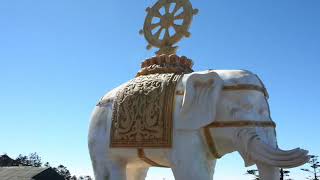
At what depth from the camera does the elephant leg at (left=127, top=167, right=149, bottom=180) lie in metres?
4.73

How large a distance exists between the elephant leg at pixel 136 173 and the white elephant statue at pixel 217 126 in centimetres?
54

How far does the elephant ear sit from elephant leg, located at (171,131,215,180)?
95 mm

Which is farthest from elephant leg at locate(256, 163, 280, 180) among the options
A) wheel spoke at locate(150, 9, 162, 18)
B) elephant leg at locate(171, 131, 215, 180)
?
wheel spoke at locate(150, 9, 162, 18)

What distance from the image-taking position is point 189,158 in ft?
12.7

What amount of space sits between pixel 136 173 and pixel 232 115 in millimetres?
1395

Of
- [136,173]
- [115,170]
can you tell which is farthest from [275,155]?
[136,173]

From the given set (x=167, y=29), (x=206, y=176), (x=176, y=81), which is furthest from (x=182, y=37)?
(x=206, y=176)

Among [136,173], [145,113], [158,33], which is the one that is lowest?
[136,173]

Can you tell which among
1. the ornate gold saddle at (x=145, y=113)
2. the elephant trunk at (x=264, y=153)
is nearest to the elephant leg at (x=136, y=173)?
the ornate gold saddle at (x=145, y=113)

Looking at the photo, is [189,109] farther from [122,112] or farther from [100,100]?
[100,100]

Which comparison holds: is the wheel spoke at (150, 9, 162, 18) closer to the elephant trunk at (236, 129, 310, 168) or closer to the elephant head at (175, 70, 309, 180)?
the elephant head at (175, 70, 309, 180)

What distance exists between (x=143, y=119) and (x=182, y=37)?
3.39ft

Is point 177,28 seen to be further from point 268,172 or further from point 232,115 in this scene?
point 268,172

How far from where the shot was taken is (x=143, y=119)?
13.7 feet
